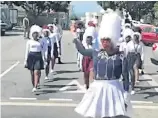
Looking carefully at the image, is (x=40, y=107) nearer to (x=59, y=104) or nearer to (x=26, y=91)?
(x=59, y=104)

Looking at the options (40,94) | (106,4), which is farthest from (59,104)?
(106,4)

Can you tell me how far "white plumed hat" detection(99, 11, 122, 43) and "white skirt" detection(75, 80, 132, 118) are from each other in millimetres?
599

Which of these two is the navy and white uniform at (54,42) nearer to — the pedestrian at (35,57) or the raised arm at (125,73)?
the pedestrian at (35,57)

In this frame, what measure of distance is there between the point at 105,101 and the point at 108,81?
279mm

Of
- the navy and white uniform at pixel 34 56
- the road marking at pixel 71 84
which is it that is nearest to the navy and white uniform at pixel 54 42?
the road marking at pixel 71 84

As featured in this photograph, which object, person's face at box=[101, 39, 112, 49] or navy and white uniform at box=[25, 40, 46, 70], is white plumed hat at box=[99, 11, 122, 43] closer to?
person's face at box=[101, 39, 112, 49]

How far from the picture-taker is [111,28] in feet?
20.6

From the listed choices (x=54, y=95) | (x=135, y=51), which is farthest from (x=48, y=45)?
(x=54, y=95)

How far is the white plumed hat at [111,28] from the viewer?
6.27 meters

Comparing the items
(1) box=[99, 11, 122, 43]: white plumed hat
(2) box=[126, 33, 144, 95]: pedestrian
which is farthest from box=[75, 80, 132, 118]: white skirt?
(2) box=[126, 33, 144, 95]: pedestrian

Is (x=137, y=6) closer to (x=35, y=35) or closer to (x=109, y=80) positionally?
(x=35, y=35)

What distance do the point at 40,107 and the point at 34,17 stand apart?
2388 inches

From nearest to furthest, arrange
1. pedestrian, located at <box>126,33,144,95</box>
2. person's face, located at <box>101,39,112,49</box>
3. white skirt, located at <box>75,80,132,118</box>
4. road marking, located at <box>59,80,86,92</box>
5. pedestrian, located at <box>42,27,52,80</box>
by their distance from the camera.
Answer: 1. white skirt, located at <box>75,80,132,118</box>
2. person's face, located at <box>101,39,112,49</box>
3. pedestrian, located at <box>126,33,144,95</box>
4. road marking, located at <box>59,80,86,92</box>
5. pedestrian, located at <box>42,27,52,80</box>

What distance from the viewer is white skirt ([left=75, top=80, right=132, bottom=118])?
19.9ft
